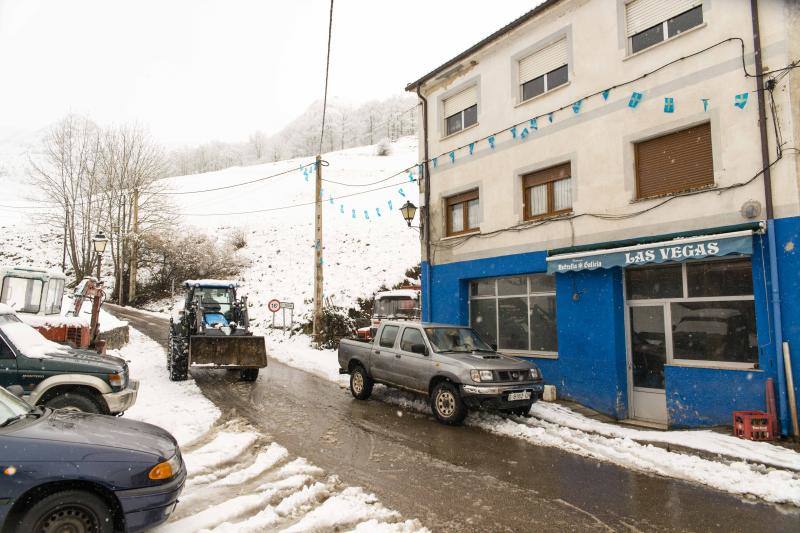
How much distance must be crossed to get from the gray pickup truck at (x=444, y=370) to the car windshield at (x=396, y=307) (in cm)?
714

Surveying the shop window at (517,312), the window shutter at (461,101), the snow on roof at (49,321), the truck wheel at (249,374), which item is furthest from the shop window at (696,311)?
the snow on roof at (49,321)

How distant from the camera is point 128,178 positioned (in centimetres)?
3572

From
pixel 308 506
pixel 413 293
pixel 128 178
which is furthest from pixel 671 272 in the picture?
pixel 128 178

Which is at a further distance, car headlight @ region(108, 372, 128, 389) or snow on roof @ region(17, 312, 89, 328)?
snow on roof @ region(17, 312, 89, 328)

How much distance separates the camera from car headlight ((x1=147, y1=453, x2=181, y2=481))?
3688mm

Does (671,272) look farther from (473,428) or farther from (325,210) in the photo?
(325,210)

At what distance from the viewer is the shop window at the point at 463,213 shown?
1306cm

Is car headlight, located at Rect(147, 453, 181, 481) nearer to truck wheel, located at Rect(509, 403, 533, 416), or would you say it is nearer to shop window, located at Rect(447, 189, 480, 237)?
truck wheel, located at Rect(509, 403, 533, 416)

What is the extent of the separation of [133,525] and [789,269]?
29.2 ft

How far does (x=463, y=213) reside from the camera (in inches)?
528

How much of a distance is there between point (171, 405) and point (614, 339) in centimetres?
849

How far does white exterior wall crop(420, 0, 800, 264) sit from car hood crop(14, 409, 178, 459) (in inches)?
338

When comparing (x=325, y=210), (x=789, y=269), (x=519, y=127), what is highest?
(x=325, y=210)

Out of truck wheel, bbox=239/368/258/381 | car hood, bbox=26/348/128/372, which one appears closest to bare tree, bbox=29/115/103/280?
truck wheel, bbox=239/368/258/381
